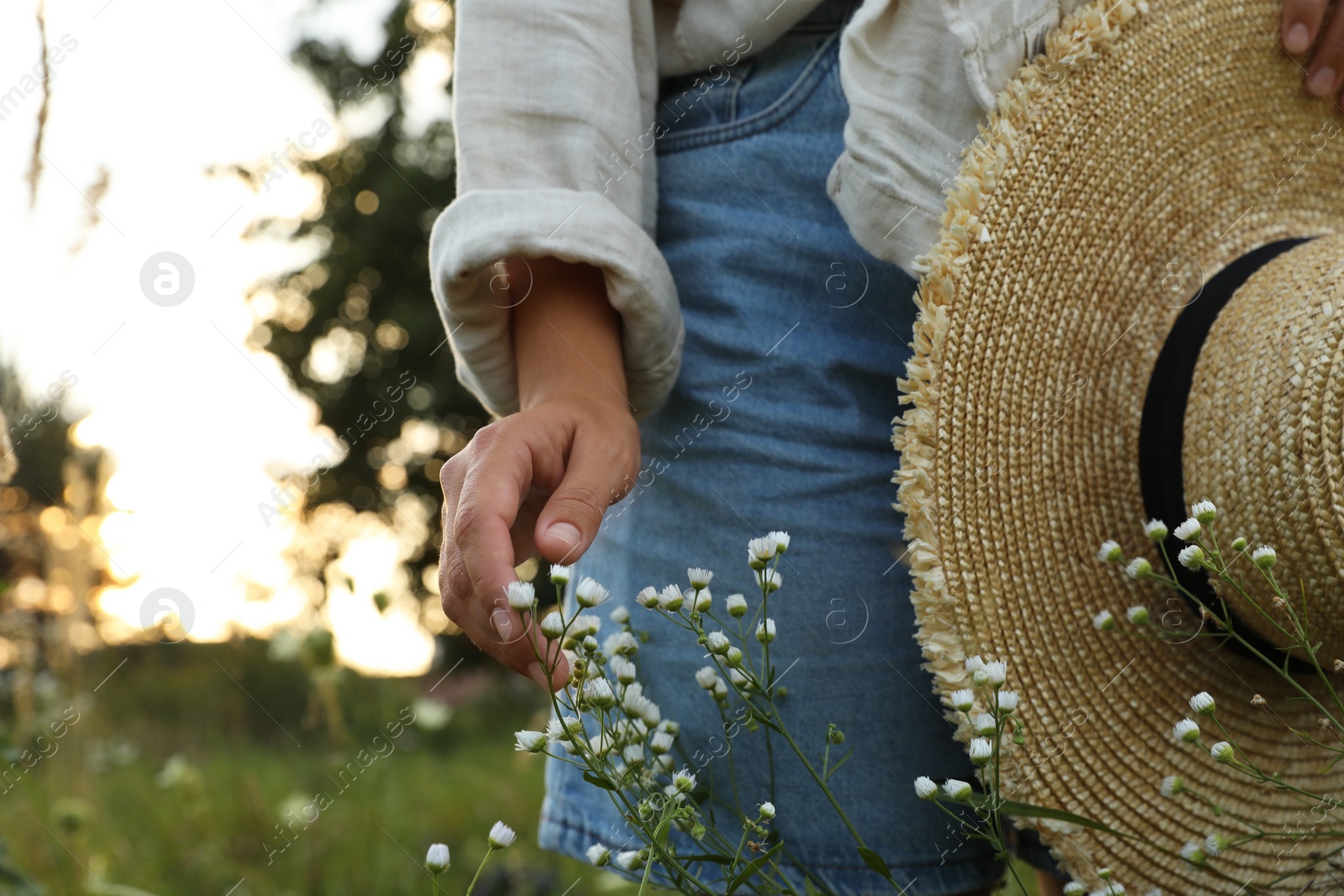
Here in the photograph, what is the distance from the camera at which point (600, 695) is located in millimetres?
607

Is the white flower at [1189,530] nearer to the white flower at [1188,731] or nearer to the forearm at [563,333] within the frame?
the white flower at [1188,731]

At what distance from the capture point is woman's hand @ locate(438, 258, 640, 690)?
572 millimetres

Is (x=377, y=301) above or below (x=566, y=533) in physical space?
below

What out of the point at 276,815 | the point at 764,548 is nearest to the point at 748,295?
the point at 764,548

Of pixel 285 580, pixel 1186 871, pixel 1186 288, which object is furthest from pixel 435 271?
pixel 285 580

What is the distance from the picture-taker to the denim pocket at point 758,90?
35.6 inches

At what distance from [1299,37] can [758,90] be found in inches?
18.9

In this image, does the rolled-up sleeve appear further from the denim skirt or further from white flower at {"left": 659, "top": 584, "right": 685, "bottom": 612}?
white flower at {"left": 659, "top": 584, "right": 685, "bottom": 612}

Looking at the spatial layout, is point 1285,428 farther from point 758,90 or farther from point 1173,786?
point 758,90

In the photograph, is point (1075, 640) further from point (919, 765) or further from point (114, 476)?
point (114, 476)

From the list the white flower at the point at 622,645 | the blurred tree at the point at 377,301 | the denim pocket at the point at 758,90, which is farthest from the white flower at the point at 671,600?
the blurred tree at the point at 377,301

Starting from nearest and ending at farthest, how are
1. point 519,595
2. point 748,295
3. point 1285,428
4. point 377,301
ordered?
point 519,595
point 1285,428
point 748,295
point 377,301

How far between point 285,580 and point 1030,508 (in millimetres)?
2469

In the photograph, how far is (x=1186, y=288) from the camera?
814 mm
